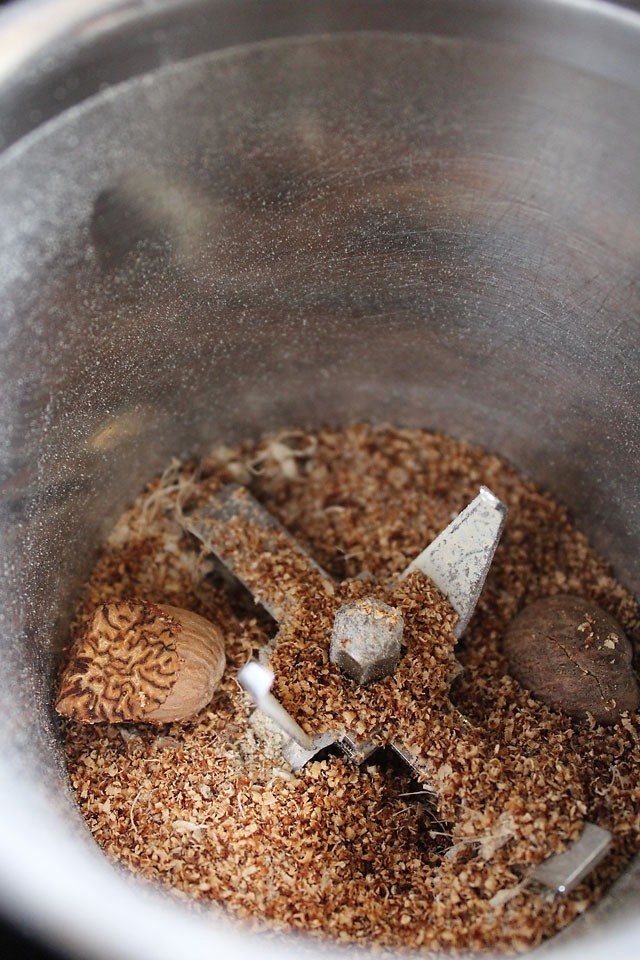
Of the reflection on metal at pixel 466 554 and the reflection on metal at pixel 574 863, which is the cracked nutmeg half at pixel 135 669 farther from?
the reflection on metal at pixel 574 863

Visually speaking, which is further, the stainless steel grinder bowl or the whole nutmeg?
the whole nutmeg

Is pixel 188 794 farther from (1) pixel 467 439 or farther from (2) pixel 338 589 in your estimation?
(1) pixel 467 439

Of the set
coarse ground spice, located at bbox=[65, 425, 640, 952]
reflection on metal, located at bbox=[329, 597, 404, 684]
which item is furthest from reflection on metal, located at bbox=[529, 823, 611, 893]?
reflection on metal, located at bbox=[329, 597, 404, 684]

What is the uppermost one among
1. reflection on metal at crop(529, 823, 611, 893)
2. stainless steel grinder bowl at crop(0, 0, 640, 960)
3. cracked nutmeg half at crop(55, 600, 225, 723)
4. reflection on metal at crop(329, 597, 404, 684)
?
stainless steel grinder bowl at crop(0, 0, 640, 960)

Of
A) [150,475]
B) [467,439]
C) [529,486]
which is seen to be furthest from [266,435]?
[529,486]

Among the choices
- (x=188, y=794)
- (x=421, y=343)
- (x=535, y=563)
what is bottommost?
(x=188, y=794)

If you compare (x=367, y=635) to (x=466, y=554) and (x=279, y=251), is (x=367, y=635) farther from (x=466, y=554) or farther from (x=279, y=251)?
(x=279, y=251)

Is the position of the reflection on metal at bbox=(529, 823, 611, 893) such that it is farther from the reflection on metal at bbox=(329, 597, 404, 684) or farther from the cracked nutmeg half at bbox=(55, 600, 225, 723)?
the cracked nutmeg half at bbox=(55, 600, 225, 723)

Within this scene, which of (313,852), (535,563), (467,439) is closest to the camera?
(313,852)
